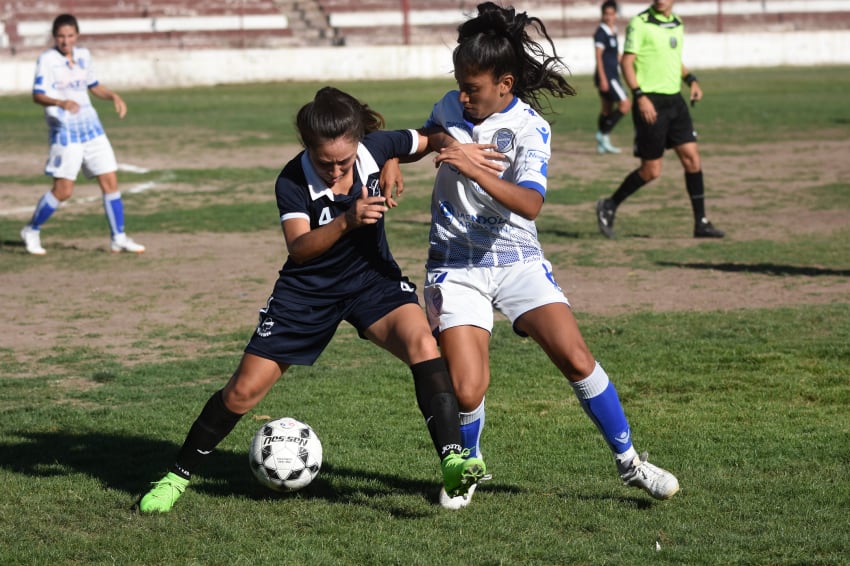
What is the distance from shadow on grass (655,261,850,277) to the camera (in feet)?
32.7

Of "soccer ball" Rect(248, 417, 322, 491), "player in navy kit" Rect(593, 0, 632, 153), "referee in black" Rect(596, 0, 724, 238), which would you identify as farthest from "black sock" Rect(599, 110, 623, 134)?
"soccer ball" Rect(248, 417, 322, 491)

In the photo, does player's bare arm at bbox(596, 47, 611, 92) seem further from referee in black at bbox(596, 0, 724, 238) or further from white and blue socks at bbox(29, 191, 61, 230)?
white and blue socks at bbox(29, 191, 61, 230)

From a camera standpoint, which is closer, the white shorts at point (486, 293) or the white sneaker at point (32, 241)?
the white shorts at point (486, 293)

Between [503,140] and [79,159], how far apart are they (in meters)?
7.41

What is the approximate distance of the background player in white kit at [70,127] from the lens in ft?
37.0

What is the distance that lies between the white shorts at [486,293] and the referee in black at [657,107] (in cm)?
681

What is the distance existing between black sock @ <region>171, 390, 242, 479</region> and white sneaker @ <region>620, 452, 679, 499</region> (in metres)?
1.60

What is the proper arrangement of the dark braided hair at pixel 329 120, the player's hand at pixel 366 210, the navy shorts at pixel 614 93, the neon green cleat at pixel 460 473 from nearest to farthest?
the player's hand at pixel 366 210 < the neon green cleat at pixel 460 473 < the dark braided hair at pixel 329 120 < the navy shorts at pixel 614 93

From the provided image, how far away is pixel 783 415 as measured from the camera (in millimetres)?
6172

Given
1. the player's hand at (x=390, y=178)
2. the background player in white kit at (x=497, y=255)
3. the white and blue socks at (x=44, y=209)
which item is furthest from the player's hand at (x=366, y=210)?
the white and blue socks at (x=44, y=209)

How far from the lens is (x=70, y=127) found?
446 inches

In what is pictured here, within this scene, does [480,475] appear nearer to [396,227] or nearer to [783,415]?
[783,415]

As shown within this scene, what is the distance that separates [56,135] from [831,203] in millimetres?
8168

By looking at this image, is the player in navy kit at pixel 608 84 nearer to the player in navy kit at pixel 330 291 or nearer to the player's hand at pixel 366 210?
the player in navy kit at pixel 330 291
